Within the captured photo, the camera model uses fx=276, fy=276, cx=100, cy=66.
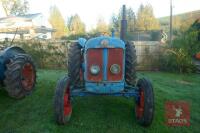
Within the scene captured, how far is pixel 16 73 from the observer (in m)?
5.02

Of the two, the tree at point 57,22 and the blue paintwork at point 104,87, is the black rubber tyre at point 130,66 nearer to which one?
the blue paintwork at point 104,87

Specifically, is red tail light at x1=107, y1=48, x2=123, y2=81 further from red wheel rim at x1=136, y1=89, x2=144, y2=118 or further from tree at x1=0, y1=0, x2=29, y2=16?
tree at x1=0, y1=0, x2=29, y2=16

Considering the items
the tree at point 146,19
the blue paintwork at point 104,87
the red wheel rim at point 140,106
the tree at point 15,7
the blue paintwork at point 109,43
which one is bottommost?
the red wheel rim at point 140,106

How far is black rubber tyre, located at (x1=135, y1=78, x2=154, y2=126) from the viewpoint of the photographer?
440 centimetres

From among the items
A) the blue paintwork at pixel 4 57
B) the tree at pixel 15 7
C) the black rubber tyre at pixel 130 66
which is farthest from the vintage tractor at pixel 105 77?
the tree at pixel 15 7

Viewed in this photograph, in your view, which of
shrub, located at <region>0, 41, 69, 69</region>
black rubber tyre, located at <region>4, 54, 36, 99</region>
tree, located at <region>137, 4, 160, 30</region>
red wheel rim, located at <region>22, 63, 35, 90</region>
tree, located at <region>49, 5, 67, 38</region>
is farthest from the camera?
tree, located at <region>49, 5, 67, 38</region>

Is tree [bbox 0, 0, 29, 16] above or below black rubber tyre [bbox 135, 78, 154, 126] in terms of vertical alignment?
above

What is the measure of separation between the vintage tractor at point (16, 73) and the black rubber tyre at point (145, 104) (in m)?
2.21

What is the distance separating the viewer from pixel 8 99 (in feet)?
19.0

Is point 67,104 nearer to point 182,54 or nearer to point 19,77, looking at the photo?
point 19,77

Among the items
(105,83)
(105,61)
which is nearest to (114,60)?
(105,61)

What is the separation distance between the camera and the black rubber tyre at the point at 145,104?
14.4 ft

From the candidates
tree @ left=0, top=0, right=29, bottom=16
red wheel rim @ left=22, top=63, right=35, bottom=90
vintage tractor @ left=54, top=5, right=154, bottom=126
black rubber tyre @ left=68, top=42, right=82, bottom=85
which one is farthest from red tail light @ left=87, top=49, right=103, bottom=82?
tree @ left=0, top=0, right=29, bottom=16

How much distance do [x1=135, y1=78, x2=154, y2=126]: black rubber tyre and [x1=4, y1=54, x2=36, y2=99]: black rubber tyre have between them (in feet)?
7.25
